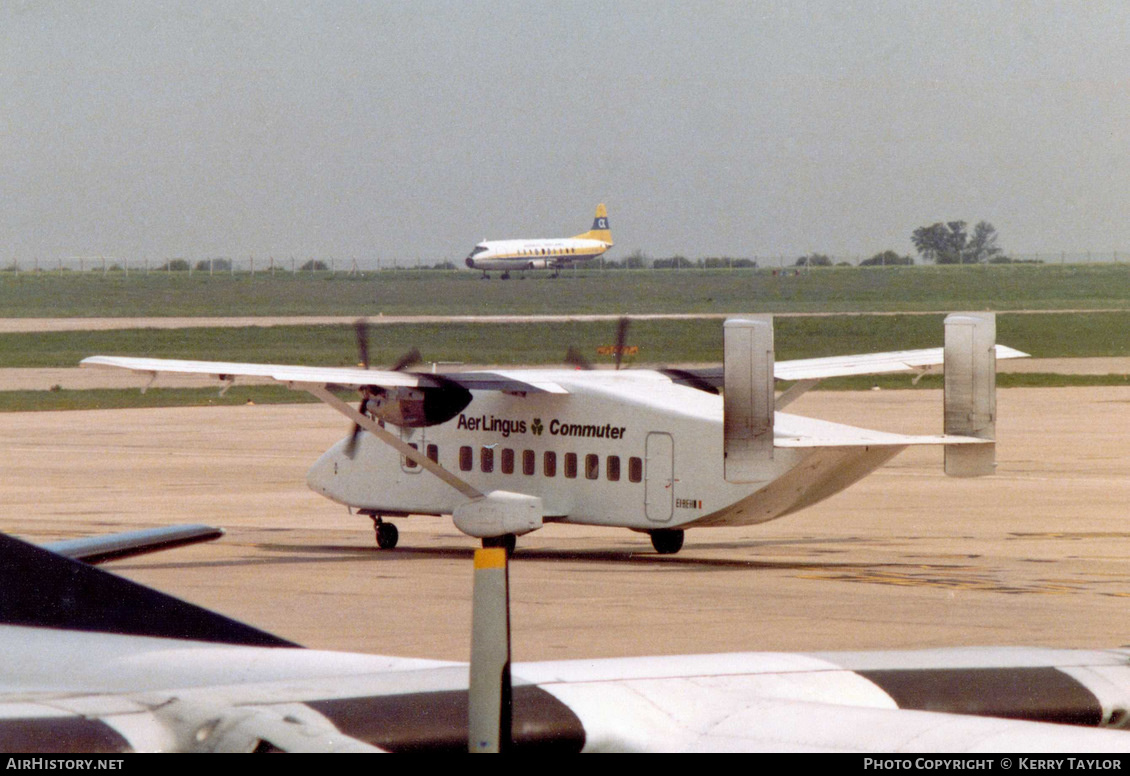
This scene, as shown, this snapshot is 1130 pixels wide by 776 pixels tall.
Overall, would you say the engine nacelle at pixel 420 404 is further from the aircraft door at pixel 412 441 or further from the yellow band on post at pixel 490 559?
the yellow band on post at pixel 490 559

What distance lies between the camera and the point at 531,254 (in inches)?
6791

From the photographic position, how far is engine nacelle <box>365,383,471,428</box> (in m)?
25.2

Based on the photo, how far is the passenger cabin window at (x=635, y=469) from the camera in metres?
23.1

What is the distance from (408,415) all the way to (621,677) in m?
19.3

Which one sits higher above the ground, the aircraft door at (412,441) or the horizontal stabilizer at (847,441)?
the horizontal stabilizer at (847,441)

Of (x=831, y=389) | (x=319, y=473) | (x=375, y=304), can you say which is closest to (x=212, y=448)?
(x=319, y=473)

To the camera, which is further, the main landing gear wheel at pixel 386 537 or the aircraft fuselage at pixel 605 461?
the main landing gear wheel at pixel 386 537

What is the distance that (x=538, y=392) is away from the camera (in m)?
24.1

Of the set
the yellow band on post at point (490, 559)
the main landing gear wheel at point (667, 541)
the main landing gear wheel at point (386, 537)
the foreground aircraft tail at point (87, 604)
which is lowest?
the main landing gear wheel at point (386, 537)

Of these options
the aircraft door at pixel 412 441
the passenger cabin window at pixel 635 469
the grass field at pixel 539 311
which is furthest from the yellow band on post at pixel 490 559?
the grass field at pixel 539 311

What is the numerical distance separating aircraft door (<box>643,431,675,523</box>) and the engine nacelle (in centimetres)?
344

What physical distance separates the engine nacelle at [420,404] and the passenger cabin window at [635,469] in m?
3.16

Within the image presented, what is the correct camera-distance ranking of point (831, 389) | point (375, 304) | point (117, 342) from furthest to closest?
point (375, 304) → point (117, 342) → point (831, 389)

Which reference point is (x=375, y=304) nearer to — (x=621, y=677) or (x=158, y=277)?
(x=158, y=277)
